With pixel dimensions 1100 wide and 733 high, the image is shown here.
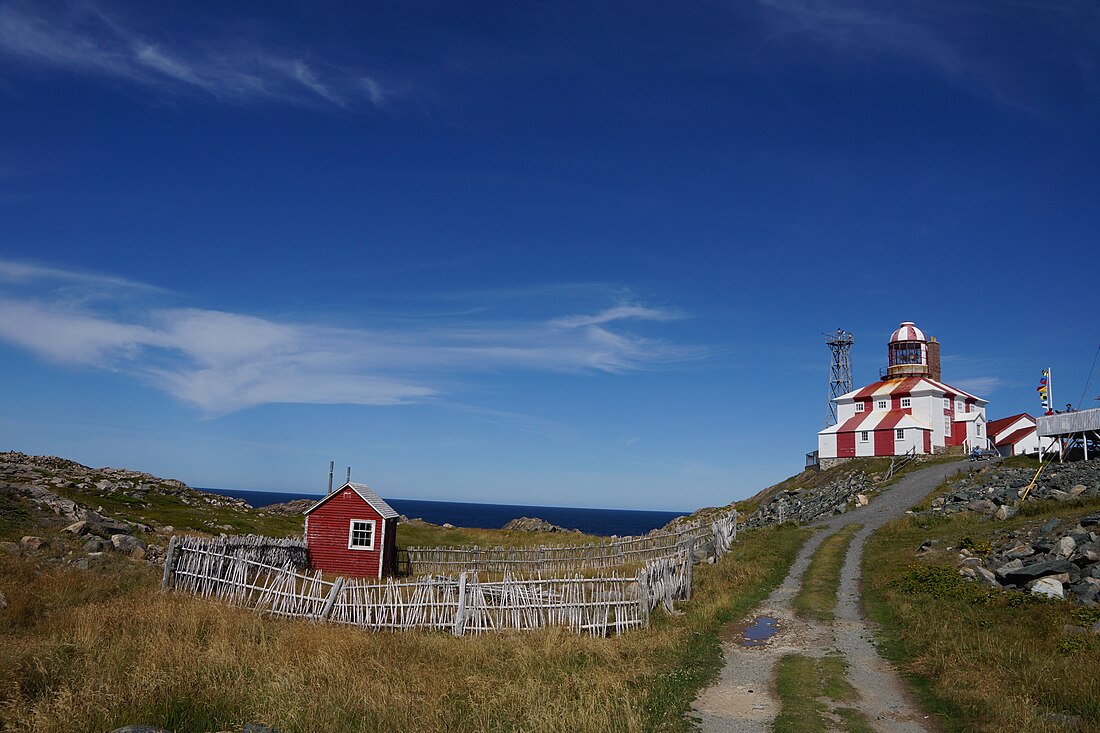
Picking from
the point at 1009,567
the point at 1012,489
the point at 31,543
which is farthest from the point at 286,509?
the point at 1009,567

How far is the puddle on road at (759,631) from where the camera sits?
1605 cm

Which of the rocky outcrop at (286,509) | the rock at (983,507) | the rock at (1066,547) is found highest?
the rock at (983,507)

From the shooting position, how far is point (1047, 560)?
1825cm

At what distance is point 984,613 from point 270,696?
1574 centimetres

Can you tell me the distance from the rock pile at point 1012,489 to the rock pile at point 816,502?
7.23m

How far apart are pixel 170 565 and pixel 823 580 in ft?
67.7

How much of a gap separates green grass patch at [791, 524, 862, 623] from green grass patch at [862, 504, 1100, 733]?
1157 mm

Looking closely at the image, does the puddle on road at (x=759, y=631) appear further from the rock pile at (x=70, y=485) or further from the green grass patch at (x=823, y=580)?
the rock pile at (x=70, y=485)

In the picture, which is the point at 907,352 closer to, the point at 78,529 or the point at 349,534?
the point at 349,534

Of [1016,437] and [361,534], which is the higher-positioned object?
[1016,437]

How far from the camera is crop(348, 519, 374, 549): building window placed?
30984mm

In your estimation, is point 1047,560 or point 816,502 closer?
point 1047,560

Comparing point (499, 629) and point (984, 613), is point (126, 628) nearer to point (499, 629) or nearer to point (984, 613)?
point (499, 629)

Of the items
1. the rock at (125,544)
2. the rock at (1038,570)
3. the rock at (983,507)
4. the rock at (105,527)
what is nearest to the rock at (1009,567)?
the rock at (1038,570)
